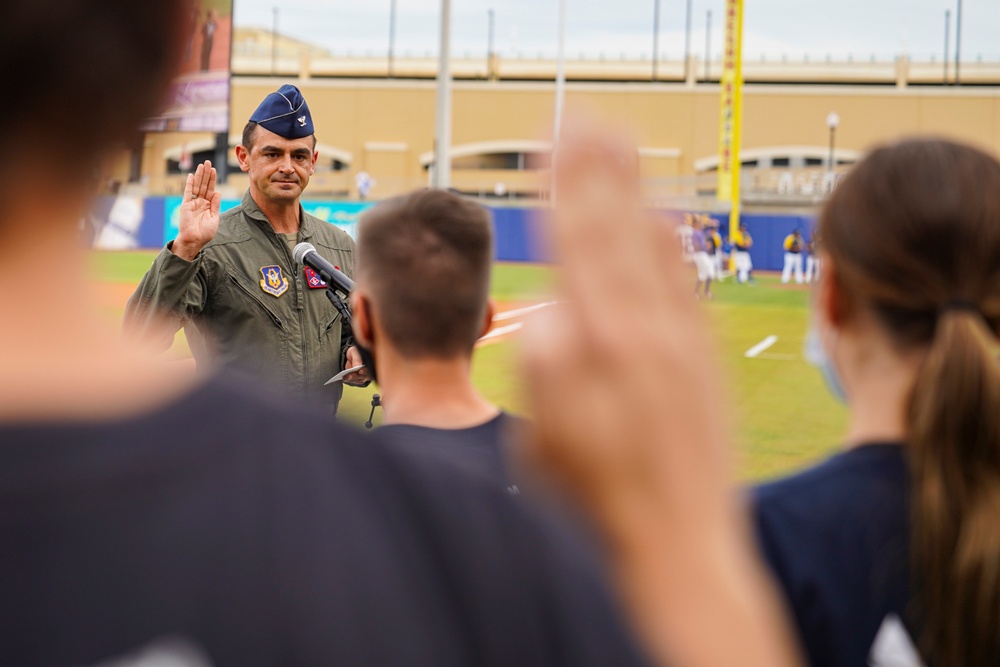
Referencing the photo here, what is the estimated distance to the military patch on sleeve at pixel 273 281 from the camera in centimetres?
488

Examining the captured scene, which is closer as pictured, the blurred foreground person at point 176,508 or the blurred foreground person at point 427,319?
the blurred foreground person at point 176,508

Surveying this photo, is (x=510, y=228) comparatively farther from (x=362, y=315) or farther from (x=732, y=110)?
(x=362, y=315)

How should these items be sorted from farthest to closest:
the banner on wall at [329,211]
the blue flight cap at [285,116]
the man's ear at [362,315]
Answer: the banner on wall at [329,211] < the blue flight cap at [285,116] < the man's ear at [362,315]

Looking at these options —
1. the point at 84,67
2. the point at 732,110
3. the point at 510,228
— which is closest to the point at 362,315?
the point at 84,67

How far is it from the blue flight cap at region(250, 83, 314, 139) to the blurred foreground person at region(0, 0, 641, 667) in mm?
4450

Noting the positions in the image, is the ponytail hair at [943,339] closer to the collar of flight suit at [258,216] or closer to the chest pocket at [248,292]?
the chest pocket at [248,292]

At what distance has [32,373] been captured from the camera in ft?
2.56

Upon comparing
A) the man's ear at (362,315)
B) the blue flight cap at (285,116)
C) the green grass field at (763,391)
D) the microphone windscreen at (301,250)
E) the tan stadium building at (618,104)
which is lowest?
the green grass field at (763,391)

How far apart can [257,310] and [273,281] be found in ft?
0.50

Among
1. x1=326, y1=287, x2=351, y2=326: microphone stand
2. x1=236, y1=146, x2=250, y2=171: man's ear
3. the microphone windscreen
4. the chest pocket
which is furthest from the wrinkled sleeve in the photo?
x1=236, y1=146, x2=250, y2=171: man's ear

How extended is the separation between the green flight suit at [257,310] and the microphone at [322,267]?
251mm

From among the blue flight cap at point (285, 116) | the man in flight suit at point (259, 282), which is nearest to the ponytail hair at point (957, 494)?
the man in flight suit at point (259, 282)

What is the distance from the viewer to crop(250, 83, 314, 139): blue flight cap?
17.0 ft

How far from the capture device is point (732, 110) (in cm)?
3456
